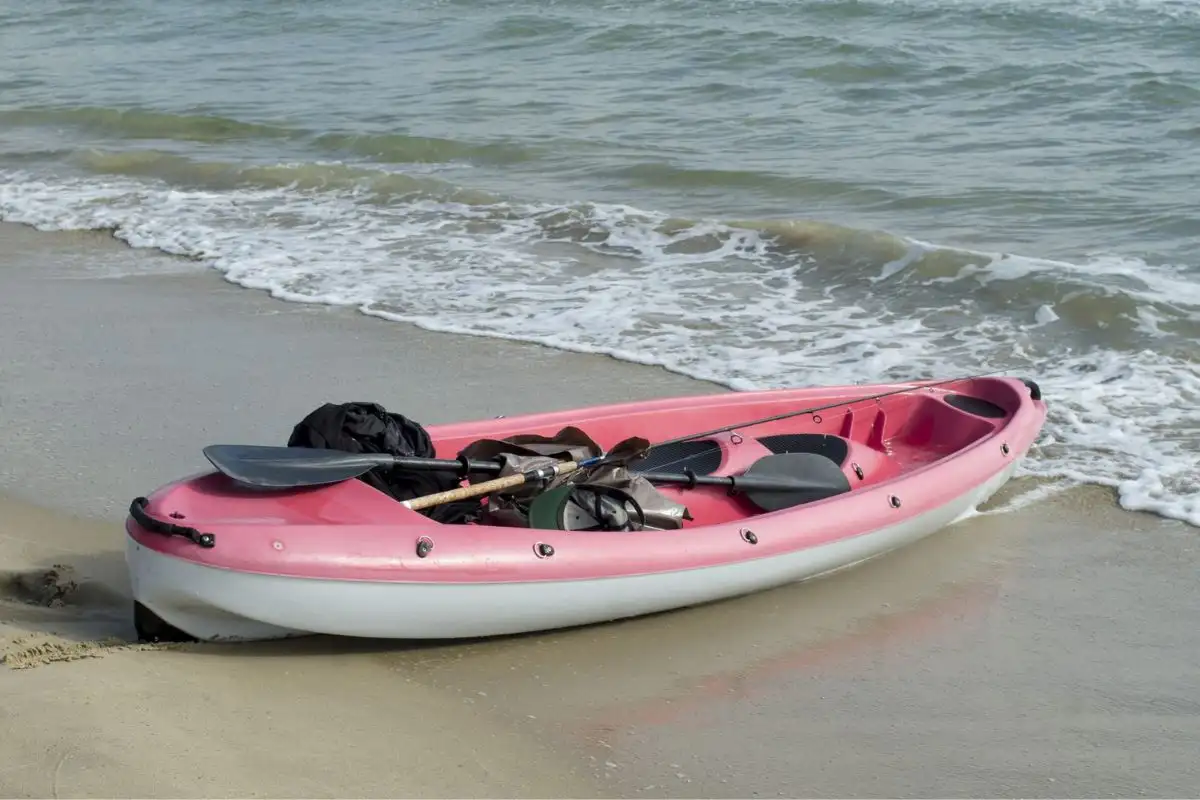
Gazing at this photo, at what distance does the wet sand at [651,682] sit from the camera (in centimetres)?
342

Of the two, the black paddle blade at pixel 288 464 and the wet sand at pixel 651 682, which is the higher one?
the black paddle blade at pixel 288 464

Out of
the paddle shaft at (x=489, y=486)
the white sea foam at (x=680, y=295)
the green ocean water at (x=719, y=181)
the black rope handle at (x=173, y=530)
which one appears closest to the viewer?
the black rope handle at (x=173, y=530)

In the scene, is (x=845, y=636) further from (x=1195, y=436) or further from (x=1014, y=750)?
(x=1195, y=436)

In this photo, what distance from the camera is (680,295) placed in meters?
8.28

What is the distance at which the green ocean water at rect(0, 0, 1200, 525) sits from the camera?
7402 mm

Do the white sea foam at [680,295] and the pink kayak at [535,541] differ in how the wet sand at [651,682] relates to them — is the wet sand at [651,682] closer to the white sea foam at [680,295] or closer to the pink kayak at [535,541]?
→ the pink kayak at [535,541]

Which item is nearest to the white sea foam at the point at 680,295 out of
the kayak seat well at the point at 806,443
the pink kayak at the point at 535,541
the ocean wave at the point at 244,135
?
the kayak seat well at the point at 806,443

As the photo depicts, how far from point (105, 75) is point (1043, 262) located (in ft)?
39.4

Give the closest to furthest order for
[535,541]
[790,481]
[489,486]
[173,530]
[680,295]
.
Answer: [173,530]
[535,541]
[489,486]
[790,481]
[680,295]

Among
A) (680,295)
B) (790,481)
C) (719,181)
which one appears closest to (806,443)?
(790,481)

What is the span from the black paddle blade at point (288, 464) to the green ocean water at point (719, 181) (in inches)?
116

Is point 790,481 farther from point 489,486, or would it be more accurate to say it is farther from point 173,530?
point 173,530

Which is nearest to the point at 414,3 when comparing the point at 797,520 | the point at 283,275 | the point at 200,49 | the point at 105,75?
the point at 200,49

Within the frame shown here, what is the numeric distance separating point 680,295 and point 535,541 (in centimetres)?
425
